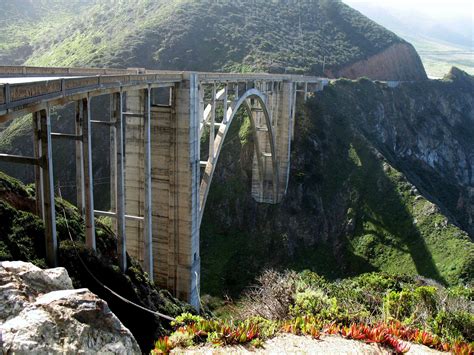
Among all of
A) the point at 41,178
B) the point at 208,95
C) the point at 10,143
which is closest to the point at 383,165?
the point at 208,95

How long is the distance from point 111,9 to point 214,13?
82.2ft

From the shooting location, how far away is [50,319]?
763 centimetres

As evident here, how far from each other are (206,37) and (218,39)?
1659 millimetres

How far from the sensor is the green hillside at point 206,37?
62.4 metres

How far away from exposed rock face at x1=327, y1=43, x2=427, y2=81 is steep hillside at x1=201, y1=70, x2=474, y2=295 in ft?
45.9

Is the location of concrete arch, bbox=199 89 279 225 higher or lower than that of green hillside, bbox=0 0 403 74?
lower

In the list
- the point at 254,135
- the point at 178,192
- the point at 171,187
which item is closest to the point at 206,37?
the point at 254,135

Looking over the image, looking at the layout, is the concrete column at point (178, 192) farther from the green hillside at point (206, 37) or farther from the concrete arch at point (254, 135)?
the green hillside at point (206, 37)

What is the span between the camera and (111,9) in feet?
289

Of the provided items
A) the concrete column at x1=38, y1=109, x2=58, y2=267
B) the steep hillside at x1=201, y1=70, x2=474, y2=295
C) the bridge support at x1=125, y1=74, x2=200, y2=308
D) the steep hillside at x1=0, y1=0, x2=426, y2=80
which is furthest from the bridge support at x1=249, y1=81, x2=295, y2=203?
the concrete column at x1=38, y1=109, x2=58, y2=267

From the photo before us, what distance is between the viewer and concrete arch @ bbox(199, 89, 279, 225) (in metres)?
26.1

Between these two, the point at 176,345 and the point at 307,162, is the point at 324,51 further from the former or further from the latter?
the point at 176,345

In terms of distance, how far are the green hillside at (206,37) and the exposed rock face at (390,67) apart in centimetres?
132

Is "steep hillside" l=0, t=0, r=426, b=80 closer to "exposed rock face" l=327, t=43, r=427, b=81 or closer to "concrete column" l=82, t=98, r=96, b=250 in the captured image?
"exposed rock face" l=327, t=43, r=427, b=81
